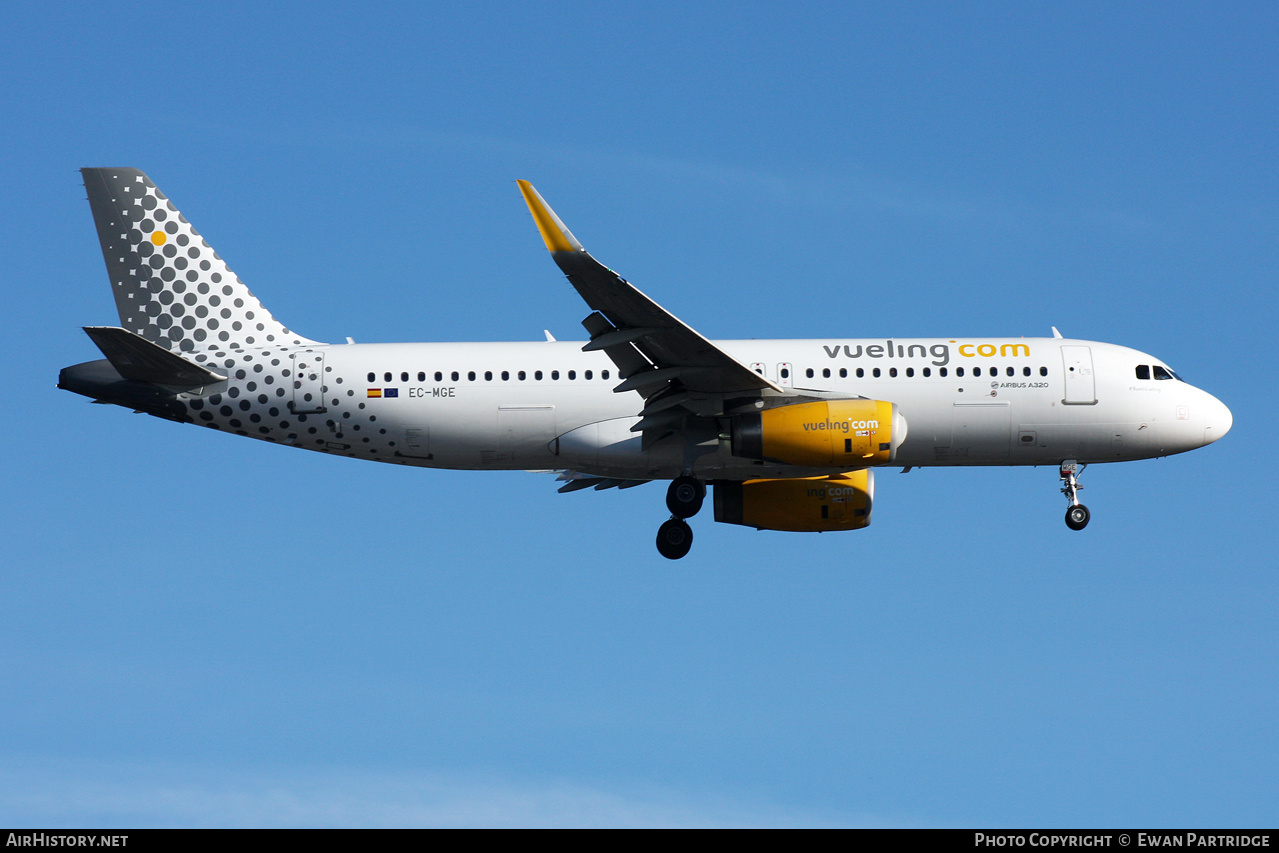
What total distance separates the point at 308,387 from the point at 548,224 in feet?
34.0

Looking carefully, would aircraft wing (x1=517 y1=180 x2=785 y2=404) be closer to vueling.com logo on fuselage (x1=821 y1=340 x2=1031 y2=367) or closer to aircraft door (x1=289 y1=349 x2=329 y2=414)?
vueling.com logo on fuselage (x1=821 y1=340 x2=1031 y2=367)

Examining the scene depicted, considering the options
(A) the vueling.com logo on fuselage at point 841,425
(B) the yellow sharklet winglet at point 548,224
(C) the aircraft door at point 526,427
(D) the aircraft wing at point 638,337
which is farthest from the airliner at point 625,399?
(B) the yellow sharklet winglet at point 548,224

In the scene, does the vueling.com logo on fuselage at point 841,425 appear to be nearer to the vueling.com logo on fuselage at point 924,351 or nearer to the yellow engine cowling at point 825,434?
the yellow engine cowling at point 825,434

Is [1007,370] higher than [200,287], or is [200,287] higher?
[200,287]

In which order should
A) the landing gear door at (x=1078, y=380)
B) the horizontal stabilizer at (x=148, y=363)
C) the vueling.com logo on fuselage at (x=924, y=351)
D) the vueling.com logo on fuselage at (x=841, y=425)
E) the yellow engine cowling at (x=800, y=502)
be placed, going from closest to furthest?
the vueling.com logo on fuselage at (x=841, y=425) → the horizontal stabilizer at (x=148, y=363) → the vueling.com logo on fuselage at (x=924, y=351) → the landing gear door at (x=1078, y=380) → the yellow engine cowling at (x=800, y=502)

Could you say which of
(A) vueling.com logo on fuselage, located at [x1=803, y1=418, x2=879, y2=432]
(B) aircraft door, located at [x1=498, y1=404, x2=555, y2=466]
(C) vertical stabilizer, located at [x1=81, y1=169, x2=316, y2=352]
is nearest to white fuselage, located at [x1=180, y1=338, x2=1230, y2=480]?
(B) aircraft door, located at [x1=498, y1=404, x2=555, y2=466]

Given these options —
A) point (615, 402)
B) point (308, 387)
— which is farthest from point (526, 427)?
point (308, 387)

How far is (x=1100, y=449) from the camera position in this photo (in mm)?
33656

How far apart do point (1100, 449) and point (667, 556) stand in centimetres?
1131

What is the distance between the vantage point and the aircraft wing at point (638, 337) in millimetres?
26000

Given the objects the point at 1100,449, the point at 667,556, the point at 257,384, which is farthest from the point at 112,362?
the point at 1100,449

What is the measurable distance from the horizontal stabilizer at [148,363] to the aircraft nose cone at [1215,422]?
25.1 m

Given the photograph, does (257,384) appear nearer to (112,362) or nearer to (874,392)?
(112,362)

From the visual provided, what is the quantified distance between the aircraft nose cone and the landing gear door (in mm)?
3331
